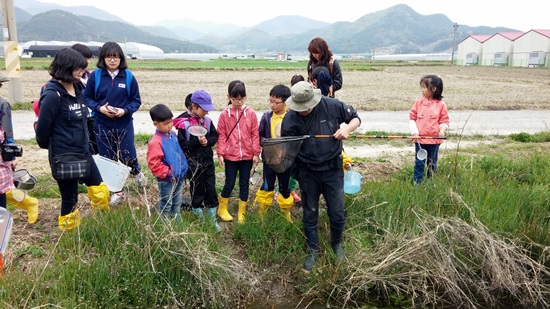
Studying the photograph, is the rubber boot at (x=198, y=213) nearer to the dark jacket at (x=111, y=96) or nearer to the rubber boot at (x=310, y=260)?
the rubber boot at (x=310, y=260)

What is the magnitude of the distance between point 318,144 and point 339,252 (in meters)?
1.07

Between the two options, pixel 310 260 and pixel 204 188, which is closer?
pixel 310 260

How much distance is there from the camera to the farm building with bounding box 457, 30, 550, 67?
187 feet

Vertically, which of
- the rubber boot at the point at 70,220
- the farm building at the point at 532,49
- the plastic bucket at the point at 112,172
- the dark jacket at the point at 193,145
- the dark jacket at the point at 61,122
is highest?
the farm building at the point at 532,49

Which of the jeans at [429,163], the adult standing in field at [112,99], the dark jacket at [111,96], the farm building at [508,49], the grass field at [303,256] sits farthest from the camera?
the farm building at [508,49]

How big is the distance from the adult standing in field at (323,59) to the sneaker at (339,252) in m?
2.15

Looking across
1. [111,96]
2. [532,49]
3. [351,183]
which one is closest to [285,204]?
[351,183]

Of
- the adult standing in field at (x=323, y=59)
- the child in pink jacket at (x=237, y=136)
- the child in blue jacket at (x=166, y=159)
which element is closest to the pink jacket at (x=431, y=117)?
the adult standing in field at (x=323, y=59)

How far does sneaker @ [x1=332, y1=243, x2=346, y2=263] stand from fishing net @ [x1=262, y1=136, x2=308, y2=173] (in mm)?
940

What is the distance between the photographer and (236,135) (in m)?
4.71

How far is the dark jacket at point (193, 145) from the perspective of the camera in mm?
4559

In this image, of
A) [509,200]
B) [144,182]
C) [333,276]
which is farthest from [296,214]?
[509,200]

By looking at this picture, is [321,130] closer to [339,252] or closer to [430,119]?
[339,252]

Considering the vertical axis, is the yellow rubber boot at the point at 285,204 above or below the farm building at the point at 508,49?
below
